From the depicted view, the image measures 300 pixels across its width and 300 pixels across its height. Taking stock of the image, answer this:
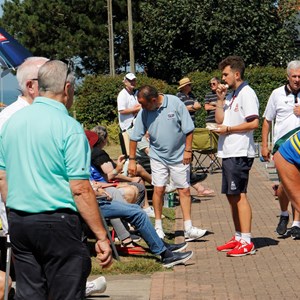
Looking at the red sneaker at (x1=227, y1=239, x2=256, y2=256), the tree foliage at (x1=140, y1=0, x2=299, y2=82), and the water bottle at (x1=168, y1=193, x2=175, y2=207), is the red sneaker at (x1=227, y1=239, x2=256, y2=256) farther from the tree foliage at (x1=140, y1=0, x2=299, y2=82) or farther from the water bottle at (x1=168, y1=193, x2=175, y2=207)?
the tree foliage at (x1=140, y1=0, x2=299, y2=82)

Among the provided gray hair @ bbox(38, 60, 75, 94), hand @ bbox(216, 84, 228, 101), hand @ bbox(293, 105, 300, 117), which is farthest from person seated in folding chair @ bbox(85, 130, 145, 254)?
gray hair @ bbox(38, 60, 75, 94)

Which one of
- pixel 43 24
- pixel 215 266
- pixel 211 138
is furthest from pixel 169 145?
pixel 43 24

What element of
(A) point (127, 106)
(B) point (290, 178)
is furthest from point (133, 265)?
(A) point (127, 106)

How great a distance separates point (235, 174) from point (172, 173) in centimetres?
125

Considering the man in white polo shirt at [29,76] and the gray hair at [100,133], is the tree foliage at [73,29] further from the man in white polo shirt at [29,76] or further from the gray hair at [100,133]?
the man in white polo shirt at [29,76]

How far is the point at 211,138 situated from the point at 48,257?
42.0 ft

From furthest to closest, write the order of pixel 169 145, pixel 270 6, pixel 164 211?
pixel 270 6 < pixel 164 211 < pixel 169 145

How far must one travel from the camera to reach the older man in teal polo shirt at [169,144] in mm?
10297

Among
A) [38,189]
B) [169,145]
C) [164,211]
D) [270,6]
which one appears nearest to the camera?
[38,189]

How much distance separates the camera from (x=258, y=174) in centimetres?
1811

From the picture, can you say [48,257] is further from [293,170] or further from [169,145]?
[169,145]

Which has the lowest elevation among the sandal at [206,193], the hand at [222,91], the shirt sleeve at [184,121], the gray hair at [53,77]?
the sandal at [206,193]

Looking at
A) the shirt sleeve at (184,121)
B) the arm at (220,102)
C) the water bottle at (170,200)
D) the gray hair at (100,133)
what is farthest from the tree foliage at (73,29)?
the arm at (220,102)

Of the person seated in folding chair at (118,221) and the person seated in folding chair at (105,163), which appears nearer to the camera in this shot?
the person seated in folding chair at (118,221)
